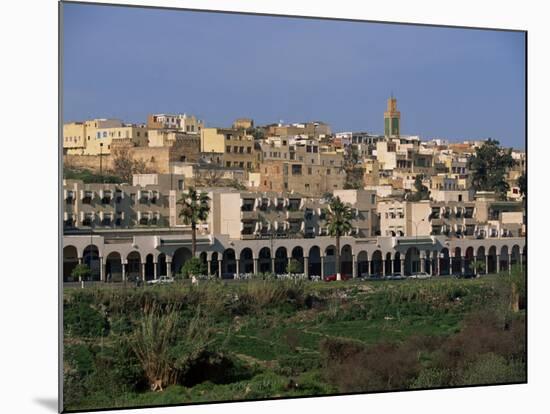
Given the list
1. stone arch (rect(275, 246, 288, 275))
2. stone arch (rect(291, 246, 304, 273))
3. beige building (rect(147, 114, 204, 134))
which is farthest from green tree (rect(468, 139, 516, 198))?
beige building (rect(147, 114, 204, 134))

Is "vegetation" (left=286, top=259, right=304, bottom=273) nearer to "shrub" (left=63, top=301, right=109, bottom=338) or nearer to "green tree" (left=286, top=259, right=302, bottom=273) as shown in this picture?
"green tree" (left=286, top=259, right=302, bottom=273)

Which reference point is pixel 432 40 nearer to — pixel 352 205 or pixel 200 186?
pixel 352 205

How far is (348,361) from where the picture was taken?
12.3 m

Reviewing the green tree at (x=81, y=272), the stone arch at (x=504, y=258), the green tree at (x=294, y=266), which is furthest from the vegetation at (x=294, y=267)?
the stone arch at (x=504, y=258)

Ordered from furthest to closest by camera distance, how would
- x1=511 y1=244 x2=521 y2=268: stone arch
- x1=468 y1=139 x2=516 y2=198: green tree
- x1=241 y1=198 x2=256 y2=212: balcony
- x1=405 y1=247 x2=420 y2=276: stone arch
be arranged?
x1=511 y1=244 x2=521 y2=268: stone arch → x1=468 y1=139 x2=516 y2=198: green tree → x1=405 y1=247 x2=420 y2=276: stone arch → x1=241 y1=198 x2=256 y2=212: balcony

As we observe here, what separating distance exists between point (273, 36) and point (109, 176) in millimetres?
1948

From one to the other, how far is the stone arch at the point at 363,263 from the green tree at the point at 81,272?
8.85 ft

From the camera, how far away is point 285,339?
12.3m

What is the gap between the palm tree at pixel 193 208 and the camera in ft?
39.4

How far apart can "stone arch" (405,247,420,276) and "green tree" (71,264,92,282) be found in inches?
129

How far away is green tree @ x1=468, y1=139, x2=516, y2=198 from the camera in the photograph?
13250 mm

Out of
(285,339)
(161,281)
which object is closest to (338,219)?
(285,339)

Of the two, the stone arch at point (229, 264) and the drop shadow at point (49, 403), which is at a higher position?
the stone arch at point (229, 264)

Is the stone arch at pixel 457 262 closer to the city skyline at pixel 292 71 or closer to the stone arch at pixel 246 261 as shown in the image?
the city skyline at pixel 292 71
